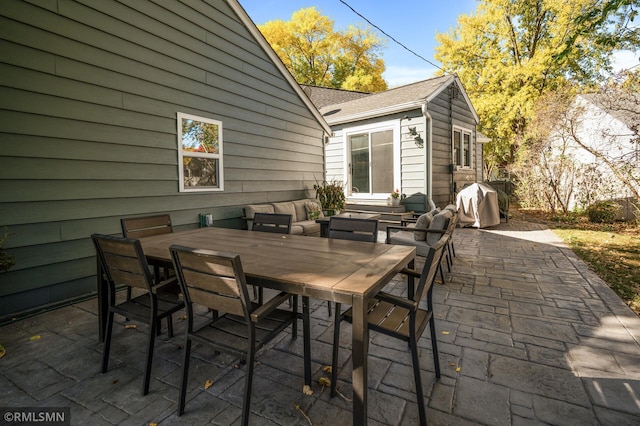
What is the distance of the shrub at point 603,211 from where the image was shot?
27.1ft

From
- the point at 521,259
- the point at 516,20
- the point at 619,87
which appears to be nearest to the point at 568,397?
the point at 521,259

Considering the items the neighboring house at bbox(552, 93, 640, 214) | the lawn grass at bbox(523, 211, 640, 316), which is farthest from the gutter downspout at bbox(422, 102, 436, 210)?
the neighboring house at bbox(552, 93, 640, 214)

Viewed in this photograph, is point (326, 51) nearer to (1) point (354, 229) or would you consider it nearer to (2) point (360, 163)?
(2) point (360, 163)

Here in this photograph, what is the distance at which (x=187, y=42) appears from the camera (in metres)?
4.55

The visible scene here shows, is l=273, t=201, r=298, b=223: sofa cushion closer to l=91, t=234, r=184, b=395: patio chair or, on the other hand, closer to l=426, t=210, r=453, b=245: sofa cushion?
l=426, t=210, r=453, b=245: sofa cushion

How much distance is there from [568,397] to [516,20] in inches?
717

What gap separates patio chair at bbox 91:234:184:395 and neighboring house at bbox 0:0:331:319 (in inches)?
61.9

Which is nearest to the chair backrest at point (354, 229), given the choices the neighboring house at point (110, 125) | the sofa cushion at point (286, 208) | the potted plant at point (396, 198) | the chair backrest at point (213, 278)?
the chair backrest at point (213, 278)

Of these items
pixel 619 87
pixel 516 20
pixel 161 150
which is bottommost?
pixel 161 150

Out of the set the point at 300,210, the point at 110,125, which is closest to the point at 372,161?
the point at 300,210

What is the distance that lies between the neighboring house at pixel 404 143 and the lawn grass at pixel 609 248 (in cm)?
291

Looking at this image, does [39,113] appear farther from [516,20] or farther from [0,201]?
[516,20]

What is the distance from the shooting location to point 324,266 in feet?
6.24

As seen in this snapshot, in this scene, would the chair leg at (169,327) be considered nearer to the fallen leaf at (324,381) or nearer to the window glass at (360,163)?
the fallen leaf at (324,381)
